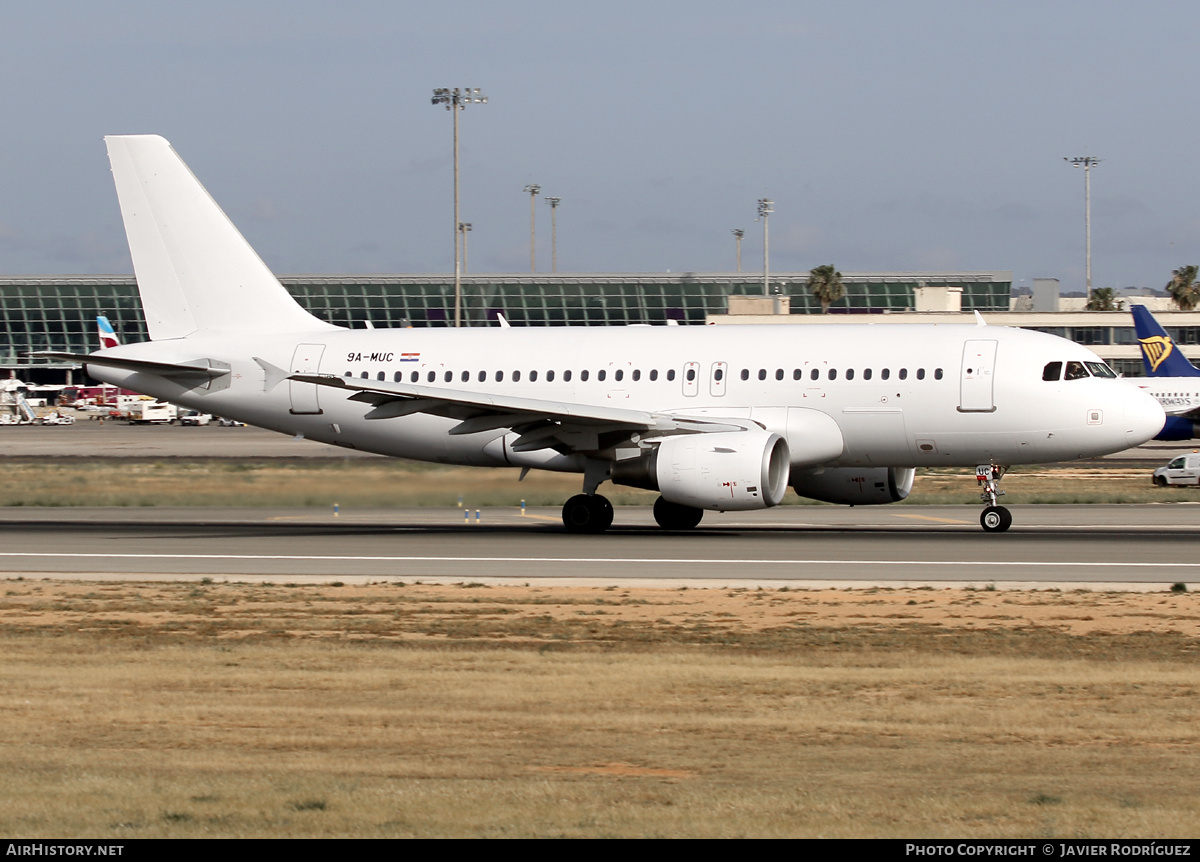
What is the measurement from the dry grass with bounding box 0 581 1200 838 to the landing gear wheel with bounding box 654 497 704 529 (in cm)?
1065

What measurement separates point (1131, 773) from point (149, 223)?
28068mm

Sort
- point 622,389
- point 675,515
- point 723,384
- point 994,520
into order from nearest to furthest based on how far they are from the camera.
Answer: point 994,520
point 723,384
point 622,389
point 675,515

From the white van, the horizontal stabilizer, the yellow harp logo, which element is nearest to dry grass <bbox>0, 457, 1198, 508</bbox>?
the white van

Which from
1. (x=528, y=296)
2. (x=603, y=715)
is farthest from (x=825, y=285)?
(x=603, y=715)

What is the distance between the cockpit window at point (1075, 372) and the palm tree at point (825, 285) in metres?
95.4

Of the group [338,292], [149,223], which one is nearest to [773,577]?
[149,223]

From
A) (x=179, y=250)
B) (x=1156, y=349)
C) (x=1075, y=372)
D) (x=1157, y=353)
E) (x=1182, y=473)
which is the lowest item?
(x=1182, y=473)

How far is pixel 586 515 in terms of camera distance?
95.7 ft

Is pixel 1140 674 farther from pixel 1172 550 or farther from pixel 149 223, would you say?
pixel 149 223

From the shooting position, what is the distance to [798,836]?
779cm

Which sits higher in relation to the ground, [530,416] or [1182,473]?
[530,416]

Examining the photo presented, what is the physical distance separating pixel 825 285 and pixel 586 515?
96.5 meters

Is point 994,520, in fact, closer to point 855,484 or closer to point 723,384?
point 855,484

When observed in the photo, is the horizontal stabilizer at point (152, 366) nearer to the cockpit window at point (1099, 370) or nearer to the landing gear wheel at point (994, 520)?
the landing gear wheel at point (994, 520)
